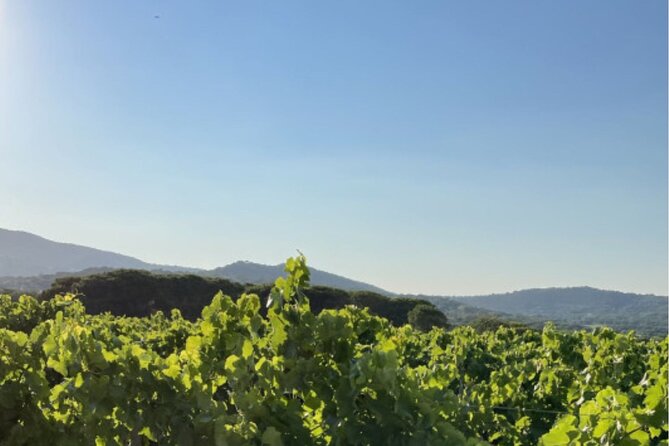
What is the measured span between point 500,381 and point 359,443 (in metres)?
3.68

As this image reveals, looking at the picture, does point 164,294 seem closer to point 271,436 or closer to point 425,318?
point 425,318

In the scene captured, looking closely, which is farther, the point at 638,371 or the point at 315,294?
the point at 315,294

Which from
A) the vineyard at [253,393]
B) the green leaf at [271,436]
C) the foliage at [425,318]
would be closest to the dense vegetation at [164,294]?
the foliage at [425,318]

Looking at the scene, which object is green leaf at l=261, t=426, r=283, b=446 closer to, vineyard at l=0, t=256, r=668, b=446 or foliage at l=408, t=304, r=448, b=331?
vineyard at l=0, t=256, r=668, b=446

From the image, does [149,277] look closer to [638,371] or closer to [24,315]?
[24,315]

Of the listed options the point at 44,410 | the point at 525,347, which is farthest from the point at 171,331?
the point at 44,410

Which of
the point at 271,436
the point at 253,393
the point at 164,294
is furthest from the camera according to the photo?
the point at 164,294

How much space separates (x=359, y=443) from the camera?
9.96 feet

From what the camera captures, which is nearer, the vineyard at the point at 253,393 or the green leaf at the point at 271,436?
the green leaf at the point at 271,436

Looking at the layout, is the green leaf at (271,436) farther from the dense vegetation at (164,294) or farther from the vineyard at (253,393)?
the dense vegetation at (164,294)

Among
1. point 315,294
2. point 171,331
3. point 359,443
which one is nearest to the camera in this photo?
point 359,443

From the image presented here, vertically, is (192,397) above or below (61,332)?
below

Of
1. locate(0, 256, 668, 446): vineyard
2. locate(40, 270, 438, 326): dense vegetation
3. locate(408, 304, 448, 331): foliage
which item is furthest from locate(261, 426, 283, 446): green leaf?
locate(408, 304, 448, 331): foliage

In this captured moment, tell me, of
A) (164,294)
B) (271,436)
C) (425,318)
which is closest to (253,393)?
(271,436)
